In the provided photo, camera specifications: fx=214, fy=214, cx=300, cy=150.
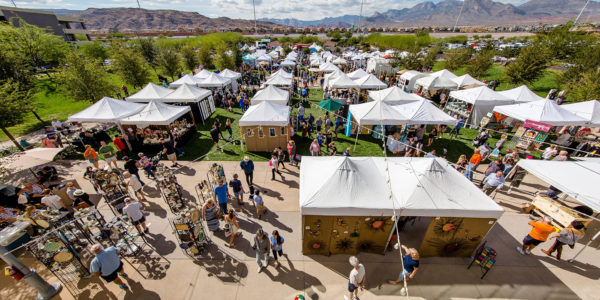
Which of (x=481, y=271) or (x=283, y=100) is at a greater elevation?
(x=283, y=100)

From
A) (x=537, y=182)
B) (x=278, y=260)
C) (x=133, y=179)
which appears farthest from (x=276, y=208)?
(x=537, y=182)

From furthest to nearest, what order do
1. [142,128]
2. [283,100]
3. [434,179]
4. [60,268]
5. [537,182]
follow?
[283,100], [142,128], [537,182], [434,179], [60,268]

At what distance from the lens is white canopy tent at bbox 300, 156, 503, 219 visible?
5.60m

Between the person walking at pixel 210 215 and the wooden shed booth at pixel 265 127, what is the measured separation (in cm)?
549

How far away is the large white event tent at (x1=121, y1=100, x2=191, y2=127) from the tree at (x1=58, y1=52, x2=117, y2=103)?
5.90 metres

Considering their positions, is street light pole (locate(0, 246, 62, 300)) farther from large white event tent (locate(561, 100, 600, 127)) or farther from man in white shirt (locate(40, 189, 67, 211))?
large white event tent (locate(561, 100, 600, 127))

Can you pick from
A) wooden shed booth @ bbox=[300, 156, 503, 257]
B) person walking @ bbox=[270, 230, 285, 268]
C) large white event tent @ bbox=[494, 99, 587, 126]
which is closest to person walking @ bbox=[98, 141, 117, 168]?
person walking @ bbox=[270, 230, 285, 268]

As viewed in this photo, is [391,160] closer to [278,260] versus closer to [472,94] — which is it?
[278,260]

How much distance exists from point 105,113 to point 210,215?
33.3 feet

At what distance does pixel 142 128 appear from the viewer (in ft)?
40.4

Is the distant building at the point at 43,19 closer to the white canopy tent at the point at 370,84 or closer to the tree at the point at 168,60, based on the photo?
the tree at the point at 168,60

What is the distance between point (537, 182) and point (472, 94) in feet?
24.7

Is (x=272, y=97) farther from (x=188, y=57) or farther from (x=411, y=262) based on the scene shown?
(x=188, y=57)

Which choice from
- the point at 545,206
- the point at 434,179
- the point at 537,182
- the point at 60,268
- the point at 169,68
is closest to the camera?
the point at 60,268
